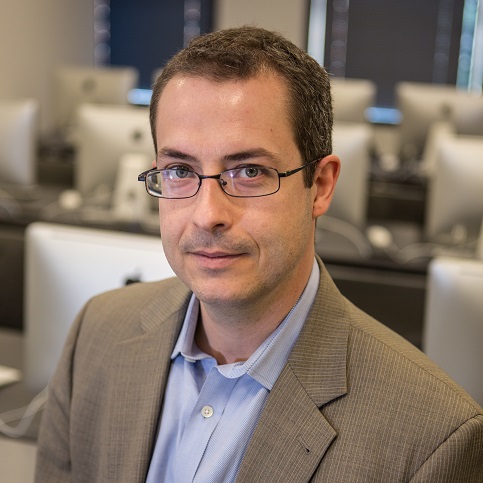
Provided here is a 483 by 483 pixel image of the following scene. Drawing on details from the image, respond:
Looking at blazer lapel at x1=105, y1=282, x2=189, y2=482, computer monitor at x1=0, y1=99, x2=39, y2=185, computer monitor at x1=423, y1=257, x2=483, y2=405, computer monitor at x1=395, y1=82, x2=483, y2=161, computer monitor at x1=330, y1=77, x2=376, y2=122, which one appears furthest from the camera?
computer monitor at x1=330, y1=77, x2=376, y2=122

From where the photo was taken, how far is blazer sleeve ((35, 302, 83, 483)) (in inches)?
58.2

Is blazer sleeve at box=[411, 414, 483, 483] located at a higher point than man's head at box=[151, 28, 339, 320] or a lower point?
lower

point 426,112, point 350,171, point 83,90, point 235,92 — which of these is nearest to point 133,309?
point 235,92

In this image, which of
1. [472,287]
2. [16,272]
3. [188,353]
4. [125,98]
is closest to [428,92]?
[125,98]

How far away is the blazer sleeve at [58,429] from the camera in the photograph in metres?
1.48

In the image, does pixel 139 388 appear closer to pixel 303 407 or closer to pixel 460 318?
pixel 303 407

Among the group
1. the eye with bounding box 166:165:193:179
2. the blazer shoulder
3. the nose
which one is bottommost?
the blazer shoulder

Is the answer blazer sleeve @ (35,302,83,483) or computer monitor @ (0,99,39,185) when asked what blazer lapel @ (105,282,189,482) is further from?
computer monitor @ (0,99,39,185)

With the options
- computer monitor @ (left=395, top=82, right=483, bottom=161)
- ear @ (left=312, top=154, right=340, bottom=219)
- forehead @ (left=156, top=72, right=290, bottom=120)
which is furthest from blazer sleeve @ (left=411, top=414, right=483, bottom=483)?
computer monitor @ (left=395, top=82, right=483, bottom=161)

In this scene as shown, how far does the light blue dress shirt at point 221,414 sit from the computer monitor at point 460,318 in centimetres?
49

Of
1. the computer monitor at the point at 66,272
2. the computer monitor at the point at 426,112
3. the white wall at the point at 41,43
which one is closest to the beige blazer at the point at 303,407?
the computer monitor at the point at 66,272

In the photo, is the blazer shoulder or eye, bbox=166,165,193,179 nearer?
eye, bbox=166,165,193,179

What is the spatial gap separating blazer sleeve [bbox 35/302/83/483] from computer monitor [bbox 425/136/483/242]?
82.6 inches

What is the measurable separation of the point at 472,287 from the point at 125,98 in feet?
15.1
